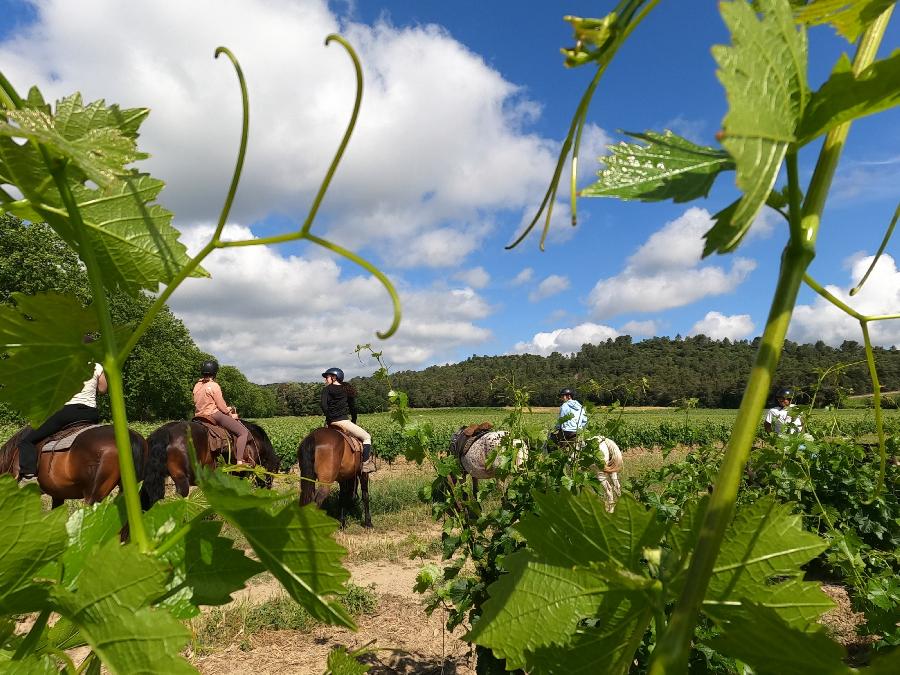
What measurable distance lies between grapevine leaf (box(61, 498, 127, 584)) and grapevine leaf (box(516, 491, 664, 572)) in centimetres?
42

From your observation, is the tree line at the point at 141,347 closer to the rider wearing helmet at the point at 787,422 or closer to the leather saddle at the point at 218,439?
the leather saddle at the point at 218,439

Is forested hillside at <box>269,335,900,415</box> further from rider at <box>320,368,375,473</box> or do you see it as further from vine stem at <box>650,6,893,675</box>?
vine stem at <box>650,6,893,675</box>

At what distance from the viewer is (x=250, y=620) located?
499 cm

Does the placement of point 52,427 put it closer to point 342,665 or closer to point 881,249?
point 342,665

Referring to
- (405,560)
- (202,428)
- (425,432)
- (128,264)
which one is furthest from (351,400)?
(128,264)

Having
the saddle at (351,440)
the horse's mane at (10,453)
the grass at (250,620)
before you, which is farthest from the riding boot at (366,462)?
the horse's mane at (10,453)

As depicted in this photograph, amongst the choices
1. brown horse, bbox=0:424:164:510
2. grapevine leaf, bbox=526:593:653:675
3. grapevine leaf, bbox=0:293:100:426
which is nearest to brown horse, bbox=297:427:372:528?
brown horse, bbox=0:424:164:510

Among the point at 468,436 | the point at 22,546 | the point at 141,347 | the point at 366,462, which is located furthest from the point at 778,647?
the point at 141,347

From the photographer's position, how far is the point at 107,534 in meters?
0.59

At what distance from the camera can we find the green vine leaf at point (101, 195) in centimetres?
49

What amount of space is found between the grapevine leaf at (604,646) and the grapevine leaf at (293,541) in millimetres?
185

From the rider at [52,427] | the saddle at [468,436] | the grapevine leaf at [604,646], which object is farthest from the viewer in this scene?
the saddle at [468,436]

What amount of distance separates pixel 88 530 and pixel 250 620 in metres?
5.16

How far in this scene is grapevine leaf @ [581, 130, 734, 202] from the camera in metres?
0.37
